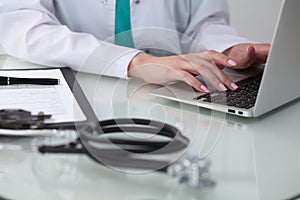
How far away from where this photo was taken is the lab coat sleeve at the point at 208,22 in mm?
1315

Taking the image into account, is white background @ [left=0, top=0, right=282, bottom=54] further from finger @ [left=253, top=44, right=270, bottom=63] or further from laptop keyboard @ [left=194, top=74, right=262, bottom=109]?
laptop keyboard @ [left=194, top=74, right=262, bottom=109]

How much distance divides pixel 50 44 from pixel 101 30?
0.23 meters

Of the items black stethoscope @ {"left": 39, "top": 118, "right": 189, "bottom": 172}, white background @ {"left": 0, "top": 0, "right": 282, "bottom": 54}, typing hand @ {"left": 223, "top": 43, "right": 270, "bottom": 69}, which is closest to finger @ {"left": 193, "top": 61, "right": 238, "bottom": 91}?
typing hand @ {"left": 223, "top": 43, "right": 270, "bottom": 69}

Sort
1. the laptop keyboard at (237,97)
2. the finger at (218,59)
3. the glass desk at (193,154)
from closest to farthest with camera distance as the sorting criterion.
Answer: the glass desk at (193,154), the laptop keyboard at (237,97), the finger at (218,59)

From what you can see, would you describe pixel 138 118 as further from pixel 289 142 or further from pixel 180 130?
pixel 289 142

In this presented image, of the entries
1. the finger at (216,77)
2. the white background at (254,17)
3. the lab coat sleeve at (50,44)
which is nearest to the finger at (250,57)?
the finger at (216,77)

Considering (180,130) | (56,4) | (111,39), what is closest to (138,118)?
(180,130)

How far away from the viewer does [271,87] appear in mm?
868

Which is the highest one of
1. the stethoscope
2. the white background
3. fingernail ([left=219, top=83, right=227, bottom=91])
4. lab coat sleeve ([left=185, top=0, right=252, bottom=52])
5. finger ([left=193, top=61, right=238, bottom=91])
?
the stethoscope

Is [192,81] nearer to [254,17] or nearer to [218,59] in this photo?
[218,59]

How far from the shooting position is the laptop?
829mm

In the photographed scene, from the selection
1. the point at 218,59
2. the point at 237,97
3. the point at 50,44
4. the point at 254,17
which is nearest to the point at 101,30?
the point at 50,44

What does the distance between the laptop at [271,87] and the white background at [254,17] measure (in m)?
1.42

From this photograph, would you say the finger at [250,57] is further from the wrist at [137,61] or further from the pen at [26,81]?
the pen at [26,81]
